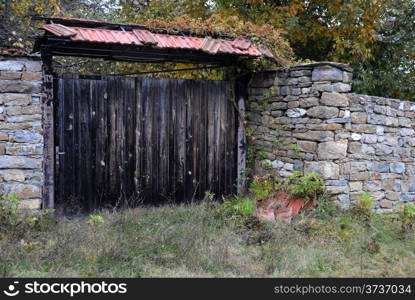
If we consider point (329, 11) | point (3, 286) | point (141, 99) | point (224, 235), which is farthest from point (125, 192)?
point (329, 11)

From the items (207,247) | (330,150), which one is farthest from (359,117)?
(207,247)

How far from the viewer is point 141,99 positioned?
21.0 ft

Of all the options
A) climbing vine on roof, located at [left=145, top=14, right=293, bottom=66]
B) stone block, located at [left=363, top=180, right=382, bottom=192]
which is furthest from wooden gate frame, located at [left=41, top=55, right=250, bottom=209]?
stone block, located at [left=363, top=180, right=382, bottom=192]

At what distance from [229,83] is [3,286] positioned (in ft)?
15.1

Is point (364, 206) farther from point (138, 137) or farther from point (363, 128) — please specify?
point (138, 137)

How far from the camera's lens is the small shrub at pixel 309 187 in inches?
235

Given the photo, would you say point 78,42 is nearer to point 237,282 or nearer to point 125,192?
point 125,192

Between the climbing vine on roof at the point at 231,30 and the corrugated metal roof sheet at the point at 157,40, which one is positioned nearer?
the corrugated metal roof sheet at the point at 157,40

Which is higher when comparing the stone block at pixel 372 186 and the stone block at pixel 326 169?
the stone block at pixel 326 169

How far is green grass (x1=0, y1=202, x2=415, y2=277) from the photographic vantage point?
431cm

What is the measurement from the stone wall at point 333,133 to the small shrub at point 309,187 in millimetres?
130

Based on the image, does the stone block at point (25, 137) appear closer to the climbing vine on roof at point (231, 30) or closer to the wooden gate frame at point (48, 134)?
the wooden gate frame at point (48, 134)

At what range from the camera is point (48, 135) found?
5.73m

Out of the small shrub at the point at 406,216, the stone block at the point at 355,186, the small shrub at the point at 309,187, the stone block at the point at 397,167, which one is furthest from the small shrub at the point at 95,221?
the stone block at the point at 397,167
